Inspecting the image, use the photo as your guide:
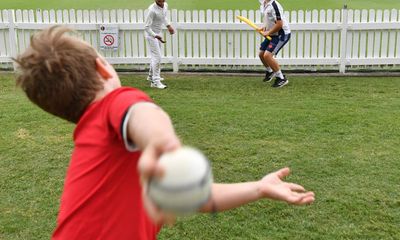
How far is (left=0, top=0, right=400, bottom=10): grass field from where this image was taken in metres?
23.8

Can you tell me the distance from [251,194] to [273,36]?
8.20 metres

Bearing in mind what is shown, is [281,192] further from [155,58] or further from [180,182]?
[155,58]

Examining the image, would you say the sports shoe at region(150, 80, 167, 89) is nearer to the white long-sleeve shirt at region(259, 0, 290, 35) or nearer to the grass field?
the white long-sleeve shirt at region(259, 0, 290, 35)

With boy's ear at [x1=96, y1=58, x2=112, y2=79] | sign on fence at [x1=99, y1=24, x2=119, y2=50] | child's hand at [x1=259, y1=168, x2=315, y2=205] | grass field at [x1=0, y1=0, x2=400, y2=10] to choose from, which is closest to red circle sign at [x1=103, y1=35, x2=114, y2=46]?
sign on fence at [x1=99, y1=24, x2=119, y2=50]

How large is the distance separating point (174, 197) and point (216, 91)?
26.4ft

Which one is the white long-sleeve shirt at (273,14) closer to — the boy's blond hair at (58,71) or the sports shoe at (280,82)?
the sports shoe at (280,82)

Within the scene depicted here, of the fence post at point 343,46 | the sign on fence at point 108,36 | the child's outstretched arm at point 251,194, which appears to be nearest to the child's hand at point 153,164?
the child's outstretched arm at point 251,194

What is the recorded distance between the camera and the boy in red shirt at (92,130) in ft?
5.04

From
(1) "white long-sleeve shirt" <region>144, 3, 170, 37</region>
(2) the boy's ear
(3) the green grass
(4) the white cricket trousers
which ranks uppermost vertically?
(2) the boy's ear

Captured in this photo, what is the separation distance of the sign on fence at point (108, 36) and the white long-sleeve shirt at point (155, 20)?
4.02ft

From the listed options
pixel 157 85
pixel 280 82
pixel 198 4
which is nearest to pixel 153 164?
pixel 157 85

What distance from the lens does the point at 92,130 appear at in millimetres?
1625

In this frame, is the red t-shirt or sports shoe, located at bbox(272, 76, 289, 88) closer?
Answer: the red t-shirt

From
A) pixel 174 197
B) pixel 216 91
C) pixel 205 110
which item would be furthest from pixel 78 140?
pixel 216 91
